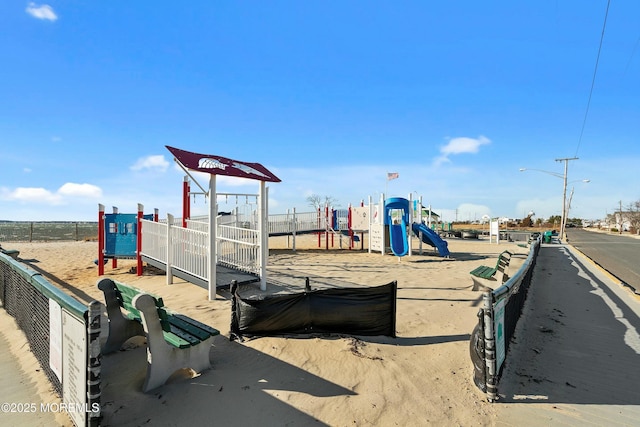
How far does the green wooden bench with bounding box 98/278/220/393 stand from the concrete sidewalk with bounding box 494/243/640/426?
122 inches

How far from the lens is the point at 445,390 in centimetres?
362

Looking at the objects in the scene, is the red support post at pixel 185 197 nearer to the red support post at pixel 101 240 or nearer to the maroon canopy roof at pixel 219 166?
the red support post at pixel 101 240

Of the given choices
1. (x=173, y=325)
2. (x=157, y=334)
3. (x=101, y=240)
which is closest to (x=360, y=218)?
(x=101, y=240)

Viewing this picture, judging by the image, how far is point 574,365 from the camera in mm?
4410

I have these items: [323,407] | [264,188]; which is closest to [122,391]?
[323,407]

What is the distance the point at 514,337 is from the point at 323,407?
3760 mm

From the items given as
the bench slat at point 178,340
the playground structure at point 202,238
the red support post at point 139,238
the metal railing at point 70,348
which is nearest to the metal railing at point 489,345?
the bench slat at point 178,340

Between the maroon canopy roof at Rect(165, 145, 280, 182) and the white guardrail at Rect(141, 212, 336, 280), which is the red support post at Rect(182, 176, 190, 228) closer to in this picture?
the white guardrail at Rect(141, 212, 336, 280)

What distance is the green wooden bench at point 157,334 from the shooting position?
3.32m

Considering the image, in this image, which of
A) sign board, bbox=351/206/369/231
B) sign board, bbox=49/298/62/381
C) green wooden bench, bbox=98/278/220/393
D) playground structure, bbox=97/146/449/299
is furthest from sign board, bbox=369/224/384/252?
sign board, bbox=49/298/62/381

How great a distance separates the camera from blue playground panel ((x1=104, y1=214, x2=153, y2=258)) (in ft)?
34.8

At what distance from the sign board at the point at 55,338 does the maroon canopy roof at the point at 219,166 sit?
407 cm

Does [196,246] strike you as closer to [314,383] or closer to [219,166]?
[219,166]

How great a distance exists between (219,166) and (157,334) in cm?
463
